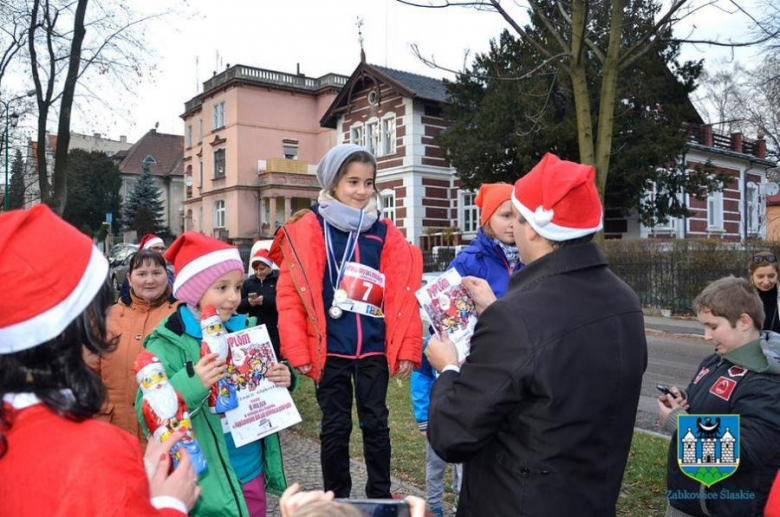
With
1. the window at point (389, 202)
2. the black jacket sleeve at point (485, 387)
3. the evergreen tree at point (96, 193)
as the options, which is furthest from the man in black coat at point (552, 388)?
the evergreen tree at point (96, 193)

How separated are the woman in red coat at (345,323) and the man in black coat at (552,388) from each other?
158cm

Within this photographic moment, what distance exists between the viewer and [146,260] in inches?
165

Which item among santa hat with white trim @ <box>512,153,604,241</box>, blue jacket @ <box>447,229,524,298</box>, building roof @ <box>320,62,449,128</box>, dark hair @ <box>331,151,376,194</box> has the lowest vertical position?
blue jacket @ <box>447,229,524,298</box>

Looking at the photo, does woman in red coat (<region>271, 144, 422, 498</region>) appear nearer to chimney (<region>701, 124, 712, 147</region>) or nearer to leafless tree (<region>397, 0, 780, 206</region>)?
leafless tree (<region>397, 0, 780, 206</region>)

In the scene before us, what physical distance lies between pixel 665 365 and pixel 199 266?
9.58 meters

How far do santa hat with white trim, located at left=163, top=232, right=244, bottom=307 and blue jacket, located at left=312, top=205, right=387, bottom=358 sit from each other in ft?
2.47

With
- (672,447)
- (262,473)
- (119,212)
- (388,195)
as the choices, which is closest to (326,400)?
(262,473)

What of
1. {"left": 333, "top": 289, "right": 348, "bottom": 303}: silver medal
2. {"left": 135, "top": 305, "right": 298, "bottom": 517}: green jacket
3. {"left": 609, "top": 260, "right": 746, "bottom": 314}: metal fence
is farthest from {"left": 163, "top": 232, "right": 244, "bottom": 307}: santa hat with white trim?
{"left": 609, "top": 260, "right": 746, "bottom": 314}: metal fence

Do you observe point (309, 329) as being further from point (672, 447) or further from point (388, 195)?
point (388, 195)

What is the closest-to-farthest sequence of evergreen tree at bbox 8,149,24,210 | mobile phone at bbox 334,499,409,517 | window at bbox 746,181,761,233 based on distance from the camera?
mobile phone at bbox 334,499,409,517 → evergreen tree at bbox 8,149,24,210 → window at bbox 746,181,761,233

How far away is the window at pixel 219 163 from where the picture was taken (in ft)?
147

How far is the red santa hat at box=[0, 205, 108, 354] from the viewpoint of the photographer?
1447mm

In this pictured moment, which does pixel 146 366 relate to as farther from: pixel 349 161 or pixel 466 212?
pixel 466 212

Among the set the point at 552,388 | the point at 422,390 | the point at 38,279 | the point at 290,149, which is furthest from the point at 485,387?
the point at 290,149
